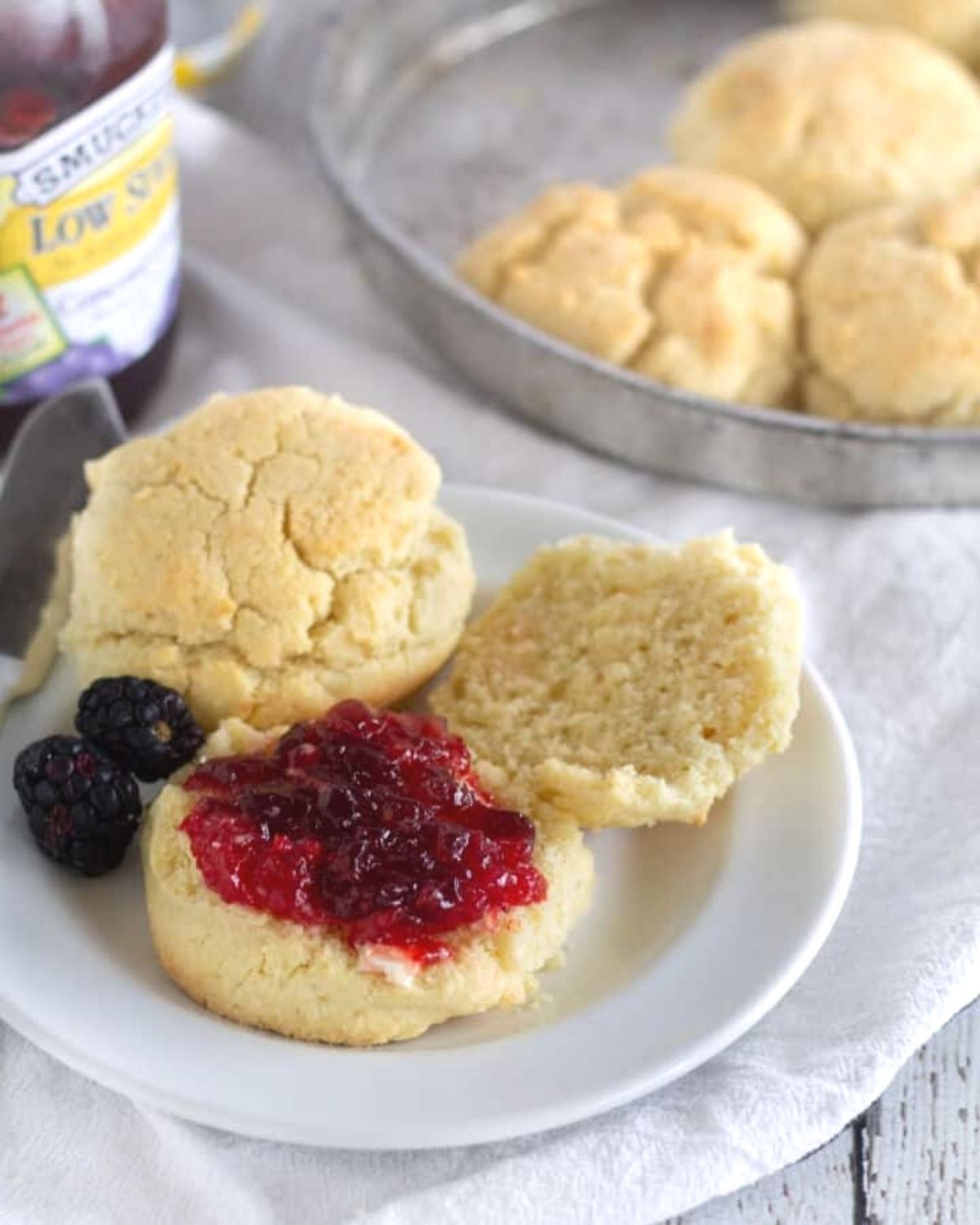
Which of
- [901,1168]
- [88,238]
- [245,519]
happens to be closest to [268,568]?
[245,519]

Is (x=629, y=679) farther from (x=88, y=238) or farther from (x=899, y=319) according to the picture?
(x=88, y=238)

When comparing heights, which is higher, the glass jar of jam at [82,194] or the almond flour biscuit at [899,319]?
the glass jar of jam at [82,194]

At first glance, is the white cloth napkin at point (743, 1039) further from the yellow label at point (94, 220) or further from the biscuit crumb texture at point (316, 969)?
the yellow label at point (94, 220)

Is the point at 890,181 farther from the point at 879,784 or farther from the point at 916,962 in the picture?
the point at 916,962

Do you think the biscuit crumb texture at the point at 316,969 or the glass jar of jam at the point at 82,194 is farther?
the glass jar of jam at the point at 82,194

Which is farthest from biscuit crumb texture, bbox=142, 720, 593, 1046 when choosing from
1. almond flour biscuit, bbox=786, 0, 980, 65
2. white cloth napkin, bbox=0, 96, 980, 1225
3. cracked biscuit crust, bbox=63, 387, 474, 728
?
almond flour biscuit, bbox=786, 0, 980, 65

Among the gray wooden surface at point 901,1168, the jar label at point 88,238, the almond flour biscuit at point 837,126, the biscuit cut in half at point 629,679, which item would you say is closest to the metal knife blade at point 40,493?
the jar label at point 88,238

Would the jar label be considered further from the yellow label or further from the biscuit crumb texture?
the biscuit crumb texture
